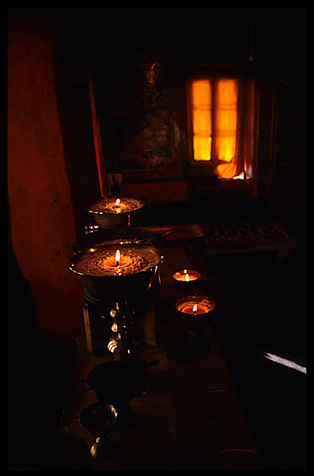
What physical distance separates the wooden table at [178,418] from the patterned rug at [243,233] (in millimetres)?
4250

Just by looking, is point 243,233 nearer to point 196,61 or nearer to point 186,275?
point 186,275

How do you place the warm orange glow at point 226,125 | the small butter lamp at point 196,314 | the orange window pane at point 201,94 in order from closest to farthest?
1. the small butter lamp at point 196,314
2. the orange window pane at point 201,94
3. the warm orange glow at point 226,125

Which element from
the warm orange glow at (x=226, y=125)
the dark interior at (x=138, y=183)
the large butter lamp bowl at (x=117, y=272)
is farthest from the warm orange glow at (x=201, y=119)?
the large butter lamp bowl at (x=117, y=272)

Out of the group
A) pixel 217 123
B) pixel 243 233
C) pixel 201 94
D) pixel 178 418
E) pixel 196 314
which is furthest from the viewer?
pixel 217 123

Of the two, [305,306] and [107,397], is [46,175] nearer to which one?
[107,397]

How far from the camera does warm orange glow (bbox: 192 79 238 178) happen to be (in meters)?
9.26

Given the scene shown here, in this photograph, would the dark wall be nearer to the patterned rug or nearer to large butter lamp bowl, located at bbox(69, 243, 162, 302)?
the patterned rug

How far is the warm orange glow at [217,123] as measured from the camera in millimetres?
9258

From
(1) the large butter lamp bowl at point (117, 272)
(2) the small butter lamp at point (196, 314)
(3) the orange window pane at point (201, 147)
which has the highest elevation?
(3) the orange window pane at point (201, 147)

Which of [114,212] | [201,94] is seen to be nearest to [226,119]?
[201,94]

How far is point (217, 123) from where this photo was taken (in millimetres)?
9633

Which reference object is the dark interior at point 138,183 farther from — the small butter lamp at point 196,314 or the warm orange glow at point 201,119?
the small butter lamp at point 196,314

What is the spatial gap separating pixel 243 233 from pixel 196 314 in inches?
197

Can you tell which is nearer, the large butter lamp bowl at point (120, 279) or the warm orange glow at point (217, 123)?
the large butter lamp bowl at point (120, 279)
